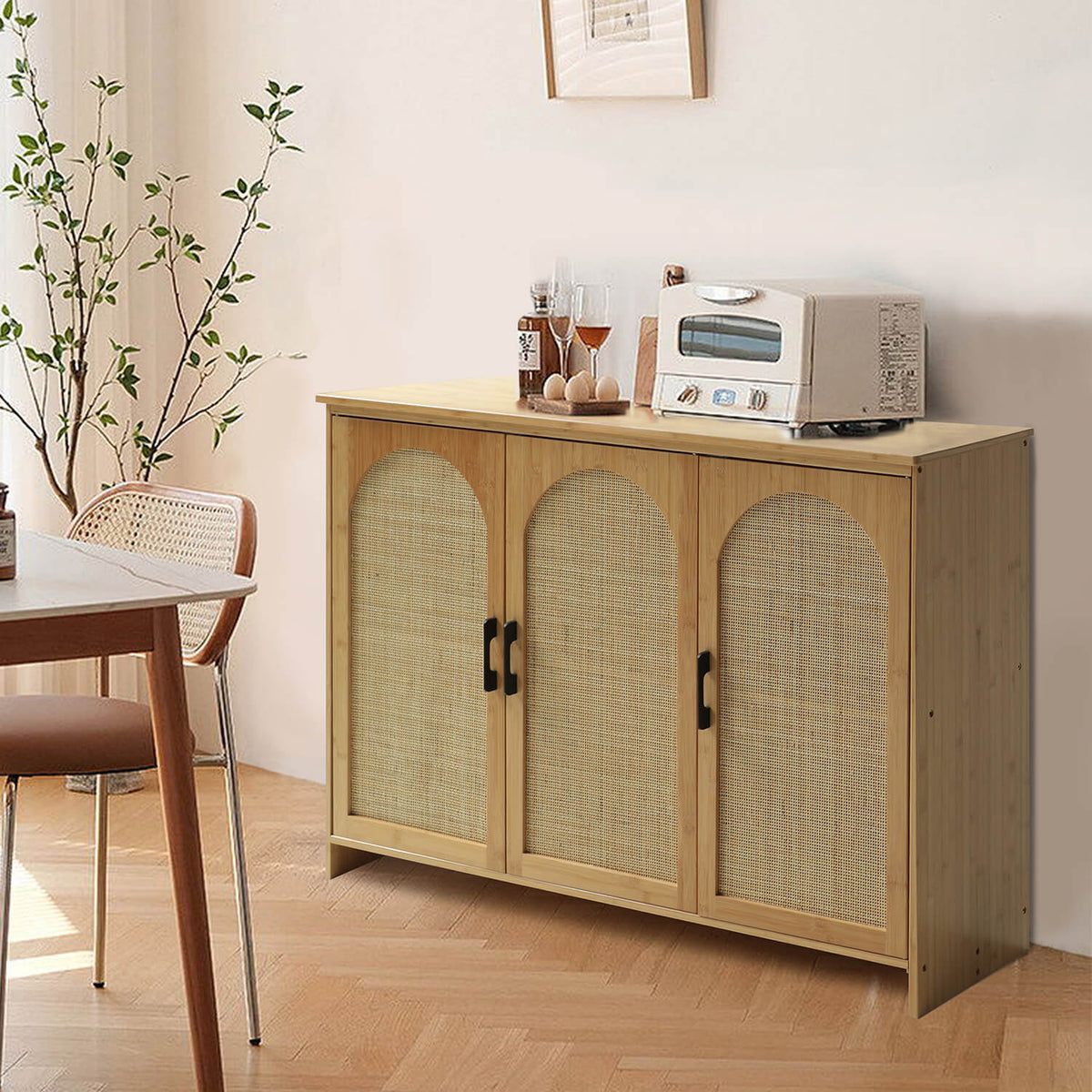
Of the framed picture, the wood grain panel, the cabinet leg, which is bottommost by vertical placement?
the cabinet leg

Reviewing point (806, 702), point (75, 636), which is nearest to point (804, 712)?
point (806, 702)

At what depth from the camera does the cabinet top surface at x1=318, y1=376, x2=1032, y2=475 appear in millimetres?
3309

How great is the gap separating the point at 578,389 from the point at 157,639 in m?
1.24

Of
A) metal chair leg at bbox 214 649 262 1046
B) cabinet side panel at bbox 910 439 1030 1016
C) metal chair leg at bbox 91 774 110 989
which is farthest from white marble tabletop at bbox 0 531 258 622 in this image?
cabinet side panel at bbox 910 439 1030 1016

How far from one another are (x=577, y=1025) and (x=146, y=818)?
4.97 ft

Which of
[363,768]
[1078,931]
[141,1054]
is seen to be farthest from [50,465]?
[1078,931]

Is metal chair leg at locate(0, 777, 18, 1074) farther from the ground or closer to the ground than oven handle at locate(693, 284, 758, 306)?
closer to the ground

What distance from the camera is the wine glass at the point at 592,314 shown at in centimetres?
392

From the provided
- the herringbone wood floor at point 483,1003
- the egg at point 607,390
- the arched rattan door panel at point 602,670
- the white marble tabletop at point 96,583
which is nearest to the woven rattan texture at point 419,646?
the arched rattan door panel at point 602,670

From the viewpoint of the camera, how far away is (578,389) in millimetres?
3746

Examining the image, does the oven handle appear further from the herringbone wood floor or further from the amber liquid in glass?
the herringbone wood floor

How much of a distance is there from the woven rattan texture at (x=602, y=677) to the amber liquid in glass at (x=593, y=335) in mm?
399

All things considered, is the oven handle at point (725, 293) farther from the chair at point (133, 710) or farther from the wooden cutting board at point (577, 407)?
the chair at point (133, 710)

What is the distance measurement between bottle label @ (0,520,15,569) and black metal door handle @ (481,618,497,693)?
1.19 meters
